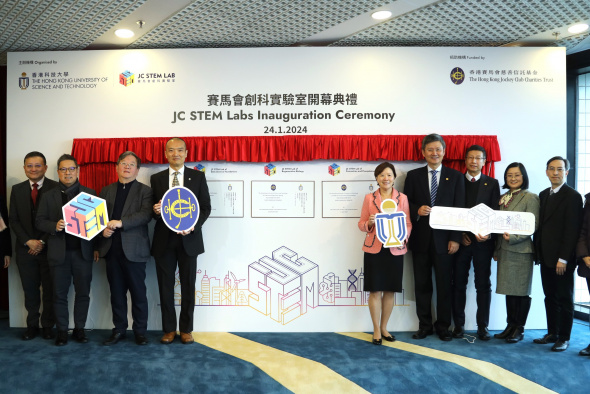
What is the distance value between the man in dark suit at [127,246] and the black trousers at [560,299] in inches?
144

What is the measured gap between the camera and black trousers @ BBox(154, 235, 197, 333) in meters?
4.11

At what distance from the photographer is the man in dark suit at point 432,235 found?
13.6ft

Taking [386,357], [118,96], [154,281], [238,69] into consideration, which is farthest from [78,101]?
[386,357]

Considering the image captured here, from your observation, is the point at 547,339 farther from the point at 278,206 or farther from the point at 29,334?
the point at 29,334

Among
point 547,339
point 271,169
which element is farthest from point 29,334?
point 547,339

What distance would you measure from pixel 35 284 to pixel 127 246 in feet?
3.72

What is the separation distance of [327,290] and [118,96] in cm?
293

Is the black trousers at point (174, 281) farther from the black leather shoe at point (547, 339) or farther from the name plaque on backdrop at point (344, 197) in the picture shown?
the black leather shoe at point (547, 339)

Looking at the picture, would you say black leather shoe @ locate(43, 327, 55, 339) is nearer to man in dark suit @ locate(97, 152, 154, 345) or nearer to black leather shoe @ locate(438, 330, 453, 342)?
man in dark suit @ locate(97, 152, 154, 345)

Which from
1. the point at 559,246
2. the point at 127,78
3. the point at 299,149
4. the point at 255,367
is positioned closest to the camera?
the point at 255,367

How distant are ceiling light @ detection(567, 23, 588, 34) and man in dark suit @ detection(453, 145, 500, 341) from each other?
4.82 ft

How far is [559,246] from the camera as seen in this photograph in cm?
388

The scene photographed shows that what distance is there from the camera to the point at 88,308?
170 inches

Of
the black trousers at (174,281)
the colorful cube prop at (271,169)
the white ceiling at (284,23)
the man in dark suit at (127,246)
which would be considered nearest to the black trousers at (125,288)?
the man in dark suit at (127,246)
